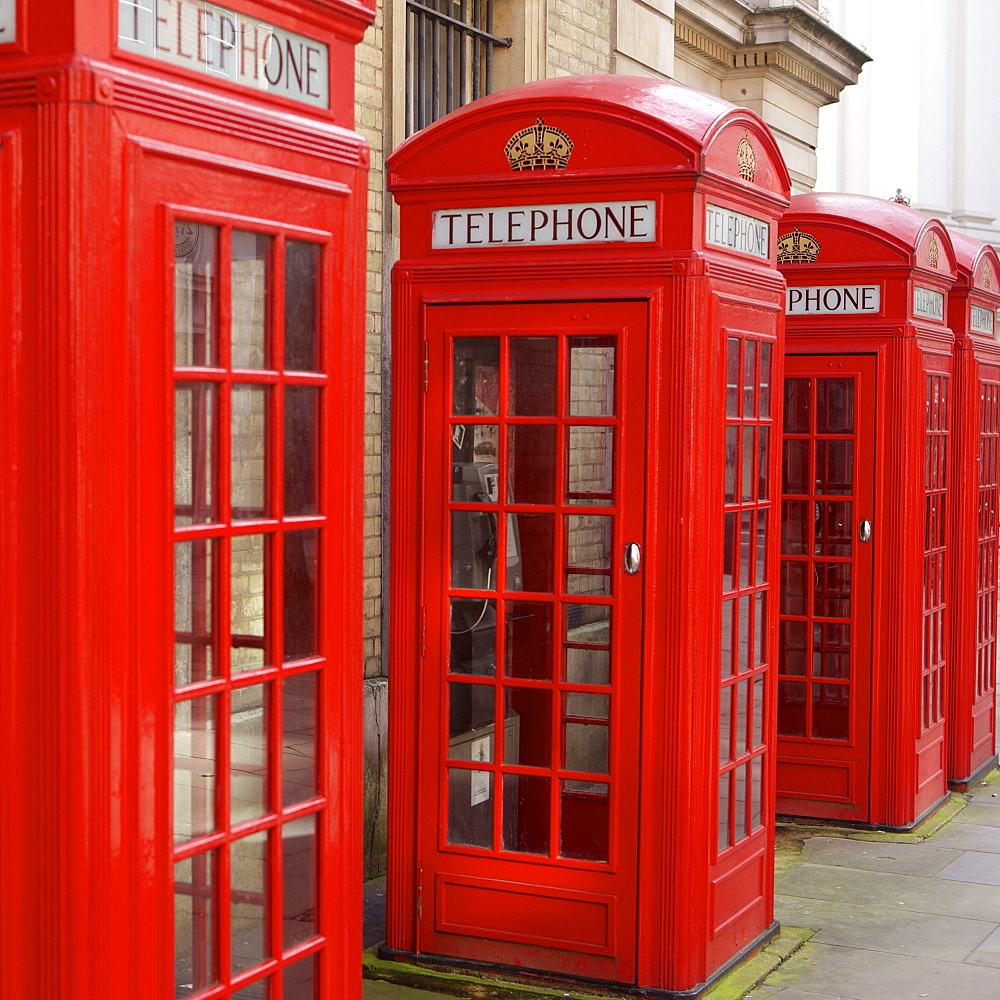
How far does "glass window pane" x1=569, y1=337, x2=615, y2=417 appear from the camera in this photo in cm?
471

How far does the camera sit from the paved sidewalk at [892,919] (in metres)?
5.04

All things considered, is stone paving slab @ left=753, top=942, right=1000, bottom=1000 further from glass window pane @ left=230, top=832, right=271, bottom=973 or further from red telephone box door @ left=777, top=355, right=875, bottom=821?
glass window pane @ left=230, top=832, right=271, bottom=973

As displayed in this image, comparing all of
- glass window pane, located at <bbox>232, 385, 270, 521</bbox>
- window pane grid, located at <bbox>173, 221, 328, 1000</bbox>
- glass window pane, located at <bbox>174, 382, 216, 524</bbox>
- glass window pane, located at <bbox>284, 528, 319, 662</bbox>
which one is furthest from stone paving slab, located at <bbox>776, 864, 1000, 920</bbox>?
glass window pane, located at <bbox>174, 382, 216, 524</bbox>

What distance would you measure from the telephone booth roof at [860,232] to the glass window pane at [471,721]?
310 centimetres

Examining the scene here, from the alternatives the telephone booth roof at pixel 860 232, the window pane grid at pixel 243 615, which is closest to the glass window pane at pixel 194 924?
the window pane grid at pixel 243 615

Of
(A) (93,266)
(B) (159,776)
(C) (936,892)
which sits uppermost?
(A) (93,266)

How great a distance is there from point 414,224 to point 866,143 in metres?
20.5

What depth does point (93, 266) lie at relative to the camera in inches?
101

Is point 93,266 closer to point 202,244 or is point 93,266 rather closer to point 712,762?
point 202,244

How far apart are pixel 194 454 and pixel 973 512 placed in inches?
241

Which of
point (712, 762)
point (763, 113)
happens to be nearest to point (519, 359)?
point (712, 762)

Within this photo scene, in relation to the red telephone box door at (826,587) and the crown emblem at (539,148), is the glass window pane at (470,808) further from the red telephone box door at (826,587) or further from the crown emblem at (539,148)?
the red telephone box door at (826,587)

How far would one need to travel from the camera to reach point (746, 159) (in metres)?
4.98

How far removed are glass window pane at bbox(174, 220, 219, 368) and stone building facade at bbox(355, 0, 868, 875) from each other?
8.89 feet
